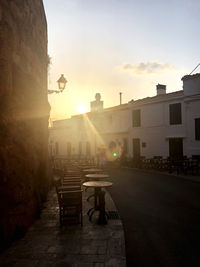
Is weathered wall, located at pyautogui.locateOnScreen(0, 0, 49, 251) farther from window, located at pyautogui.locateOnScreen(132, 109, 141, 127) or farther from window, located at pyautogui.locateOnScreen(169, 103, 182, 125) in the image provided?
window, located at pyautogui.locateOnScreen(132, 109, 141, 127)

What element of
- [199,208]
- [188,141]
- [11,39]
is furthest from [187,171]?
[11,39]

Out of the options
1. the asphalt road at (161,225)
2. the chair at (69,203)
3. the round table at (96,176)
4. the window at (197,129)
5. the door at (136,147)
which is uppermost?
the window at (197,129)

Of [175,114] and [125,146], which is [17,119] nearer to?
[175,114]

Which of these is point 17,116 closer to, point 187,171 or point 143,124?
point 187,171

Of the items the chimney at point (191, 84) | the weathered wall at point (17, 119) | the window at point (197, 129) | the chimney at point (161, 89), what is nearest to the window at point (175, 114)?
the chimney at point (191, 84)

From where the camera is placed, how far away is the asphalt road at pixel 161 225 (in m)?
3.94

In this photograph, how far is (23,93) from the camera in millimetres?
5613

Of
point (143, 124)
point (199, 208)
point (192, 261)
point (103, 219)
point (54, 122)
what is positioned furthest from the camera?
point (54, 122)

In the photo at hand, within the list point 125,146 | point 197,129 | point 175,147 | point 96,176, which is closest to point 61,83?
point 96,176

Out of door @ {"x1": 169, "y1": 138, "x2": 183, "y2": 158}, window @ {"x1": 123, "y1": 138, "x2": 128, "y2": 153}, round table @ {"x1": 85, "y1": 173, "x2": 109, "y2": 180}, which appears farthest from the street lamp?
window @ {"x1": 123, "y1": 138, "x2": 128, "y2": 153}

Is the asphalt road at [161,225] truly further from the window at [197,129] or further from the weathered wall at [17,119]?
the window at [197,129]

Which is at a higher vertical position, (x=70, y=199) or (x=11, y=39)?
(x=11, y=39)

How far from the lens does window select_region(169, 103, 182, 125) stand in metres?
18.1

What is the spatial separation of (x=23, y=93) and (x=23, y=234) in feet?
11.1
